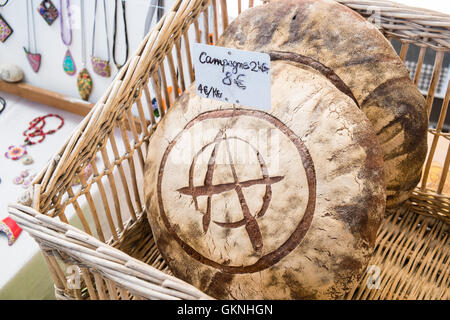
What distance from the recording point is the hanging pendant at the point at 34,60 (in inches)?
77.7

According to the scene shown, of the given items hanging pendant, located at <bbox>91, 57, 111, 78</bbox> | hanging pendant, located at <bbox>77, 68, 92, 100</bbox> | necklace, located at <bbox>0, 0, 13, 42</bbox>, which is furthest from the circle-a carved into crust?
necklace, located at <bbox>0, 0, 13, 42</bbox>

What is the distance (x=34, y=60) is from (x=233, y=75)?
4.72 ft

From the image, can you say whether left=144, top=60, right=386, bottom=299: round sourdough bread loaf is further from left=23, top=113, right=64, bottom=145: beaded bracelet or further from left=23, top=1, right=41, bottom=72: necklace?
left=23, top=1, right=41, bottom=72: necklace

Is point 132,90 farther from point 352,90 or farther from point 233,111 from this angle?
point 352,90

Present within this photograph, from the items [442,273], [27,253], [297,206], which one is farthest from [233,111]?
[27,253]

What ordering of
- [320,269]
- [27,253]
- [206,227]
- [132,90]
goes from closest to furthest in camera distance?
[320,269] < [206,227] < [132,90] < [27,253]

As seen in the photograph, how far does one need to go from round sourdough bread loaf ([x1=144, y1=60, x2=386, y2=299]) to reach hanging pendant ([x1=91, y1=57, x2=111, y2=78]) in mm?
947

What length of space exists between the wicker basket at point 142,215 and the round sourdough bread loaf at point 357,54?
170mm

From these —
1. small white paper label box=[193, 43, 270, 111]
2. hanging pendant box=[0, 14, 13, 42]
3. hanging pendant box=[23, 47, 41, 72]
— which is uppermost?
small white paper label box=[193, 43, 270, 111]

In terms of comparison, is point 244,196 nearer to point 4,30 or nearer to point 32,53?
point 32,53

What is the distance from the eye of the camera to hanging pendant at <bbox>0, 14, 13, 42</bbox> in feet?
6.43

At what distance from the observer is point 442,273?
3.86 ft
